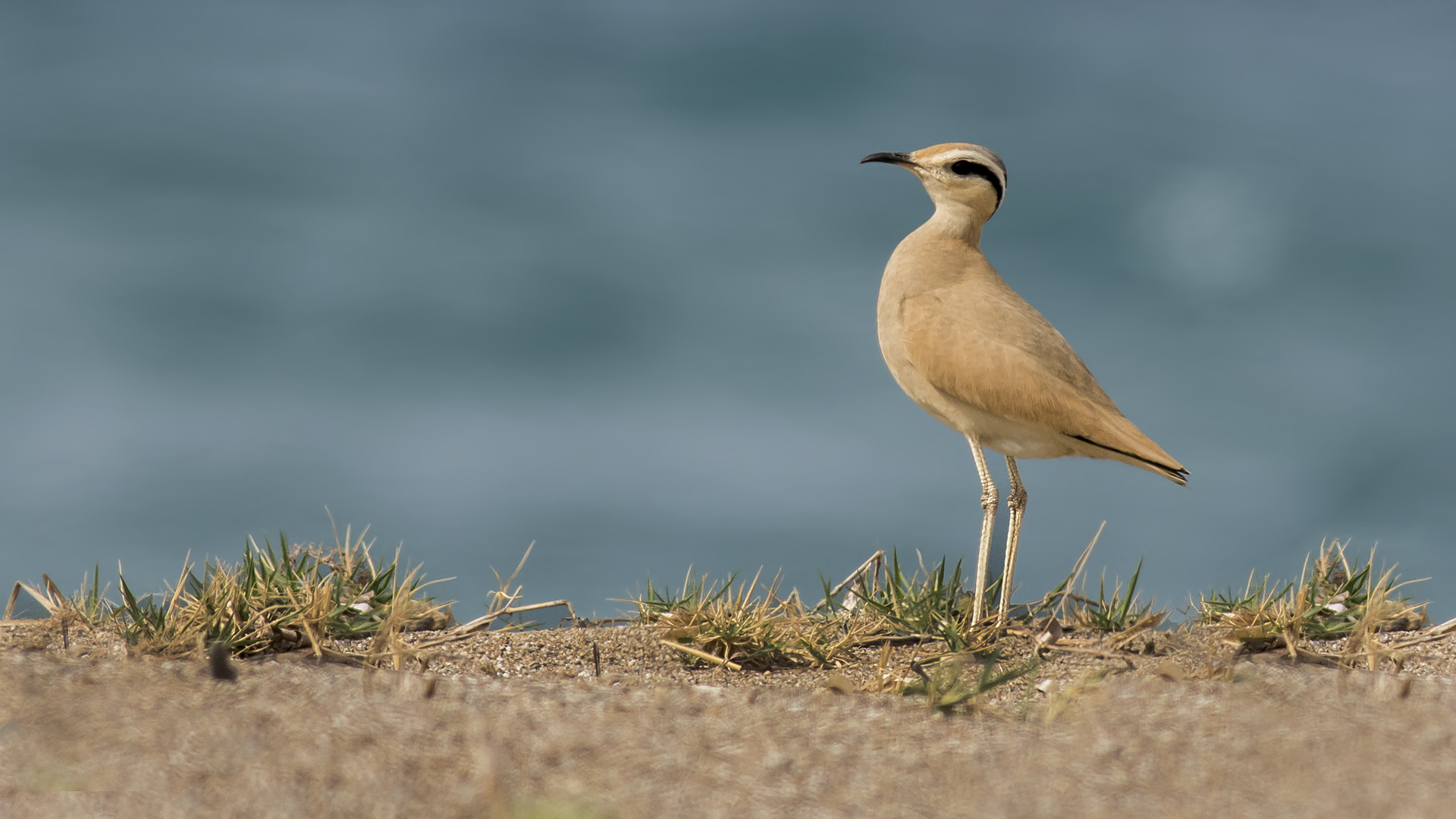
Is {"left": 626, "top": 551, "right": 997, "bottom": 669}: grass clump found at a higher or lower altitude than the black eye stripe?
lower

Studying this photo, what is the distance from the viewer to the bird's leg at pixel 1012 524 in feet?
20.4

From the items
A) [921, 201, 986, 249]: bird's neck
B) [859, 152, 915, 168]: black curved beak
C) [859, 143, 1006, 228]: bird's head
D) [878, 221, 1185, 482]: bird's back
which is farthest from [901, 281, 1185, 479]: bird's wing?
[859, 152, 915, 168]: black curved beak

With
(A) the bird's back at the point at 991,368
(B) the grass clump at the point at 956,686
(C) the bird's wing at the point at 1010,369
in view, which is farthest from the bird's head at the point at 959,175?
(B) the grass clump at the point at 956,686

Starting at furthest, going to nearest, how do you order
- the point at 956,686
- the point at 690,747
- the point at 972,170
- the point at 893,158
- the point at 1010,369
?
the point at 893,158 → the point at 972,170 → the point at 1010,369 → the point at 956,686 → the point at 690,747

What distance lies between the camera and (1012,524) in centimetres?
630

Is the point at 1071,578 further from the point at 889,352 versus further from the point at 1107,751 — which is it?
the point at 1107,751

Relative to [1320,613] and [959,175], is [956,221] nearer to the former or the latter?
[959,175]

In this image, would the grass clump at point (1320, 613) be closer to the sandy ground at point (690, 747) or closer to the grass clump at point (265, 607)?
the sandy ground at point (690, 747)

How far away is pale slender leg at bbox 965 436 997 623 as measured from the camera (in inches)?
238

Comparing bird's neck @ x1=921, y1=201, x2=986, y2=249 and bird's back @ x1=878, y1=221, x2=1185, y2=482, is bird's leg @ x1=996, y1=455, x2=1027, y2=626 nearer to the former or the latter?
bird's back @ x1=878, y1=221, x2=1185, y2=482

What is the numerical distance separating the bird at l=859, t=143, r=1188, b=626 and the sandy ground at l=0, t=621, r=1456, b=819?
1326 mm

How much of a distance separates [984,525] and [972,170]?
6.34ft

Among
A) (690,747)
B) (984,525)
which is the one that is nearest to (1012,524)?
(984,525)

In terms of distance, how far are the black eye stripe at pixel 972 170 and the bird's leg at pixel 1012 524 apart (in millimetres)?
1535
